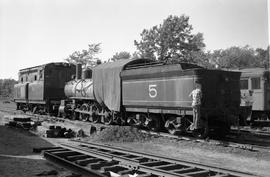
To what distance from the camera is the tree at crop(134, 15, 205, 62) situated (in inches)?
1729

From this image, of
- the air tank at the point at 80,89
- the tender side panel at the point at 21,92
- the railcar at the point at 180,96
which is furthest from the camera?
the tender side panel at the point at 21,92

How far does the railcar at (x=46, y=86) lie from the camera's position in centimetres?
2134

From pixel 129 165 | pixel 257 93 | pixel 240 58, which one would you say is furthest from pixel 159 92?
pixel 240 58

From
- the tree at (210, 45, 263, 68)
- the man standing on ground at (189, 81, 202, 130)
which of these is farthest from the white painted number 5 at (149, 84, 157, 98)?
the tree at (210, 45, 263, 68)

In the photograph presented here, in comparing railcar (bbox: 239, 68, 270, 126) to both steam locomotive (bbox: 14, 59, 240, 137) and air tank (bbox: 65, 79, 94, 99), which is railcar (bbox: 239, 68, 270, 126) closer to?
steam locomotive (bbox: 14, 59, 240, 137)

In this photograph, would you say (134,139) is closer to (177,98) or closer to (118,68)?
(177,98)

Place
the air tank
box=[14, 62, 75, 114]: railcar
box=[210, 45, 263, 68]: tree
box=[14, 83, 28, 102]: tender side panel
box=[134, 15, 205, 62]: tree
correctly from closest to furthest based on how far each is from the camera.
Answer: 1. the air tank
2. box=[14, 62, 75, 114]: railcar
3. box=[14, 83, 28, 102]: tender side panel
4. box=[134, 15, 205, 62]: tree
5. box=[210, 45, 263, 68]: tree

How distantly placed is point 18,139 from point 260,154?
316 inches

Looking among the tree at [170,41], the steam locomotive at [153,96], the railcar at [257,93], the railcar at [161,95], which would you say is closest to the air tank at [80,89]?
the steam locomotive at [153,96]

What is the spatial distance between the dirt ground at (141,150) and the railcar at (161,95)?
110cm

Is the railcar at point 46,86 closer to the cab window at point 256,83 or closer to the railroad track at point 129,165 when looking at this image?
the cab window at point 256,83

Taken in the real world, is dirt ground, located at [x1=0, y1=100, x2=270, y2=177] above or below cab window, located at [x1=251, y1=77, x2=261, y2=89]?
below

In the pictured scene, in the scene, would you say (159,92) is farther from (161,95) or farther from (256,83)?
(256,83)

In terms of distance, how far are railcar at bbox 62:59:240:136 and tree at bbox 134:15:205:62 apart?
29053mm
